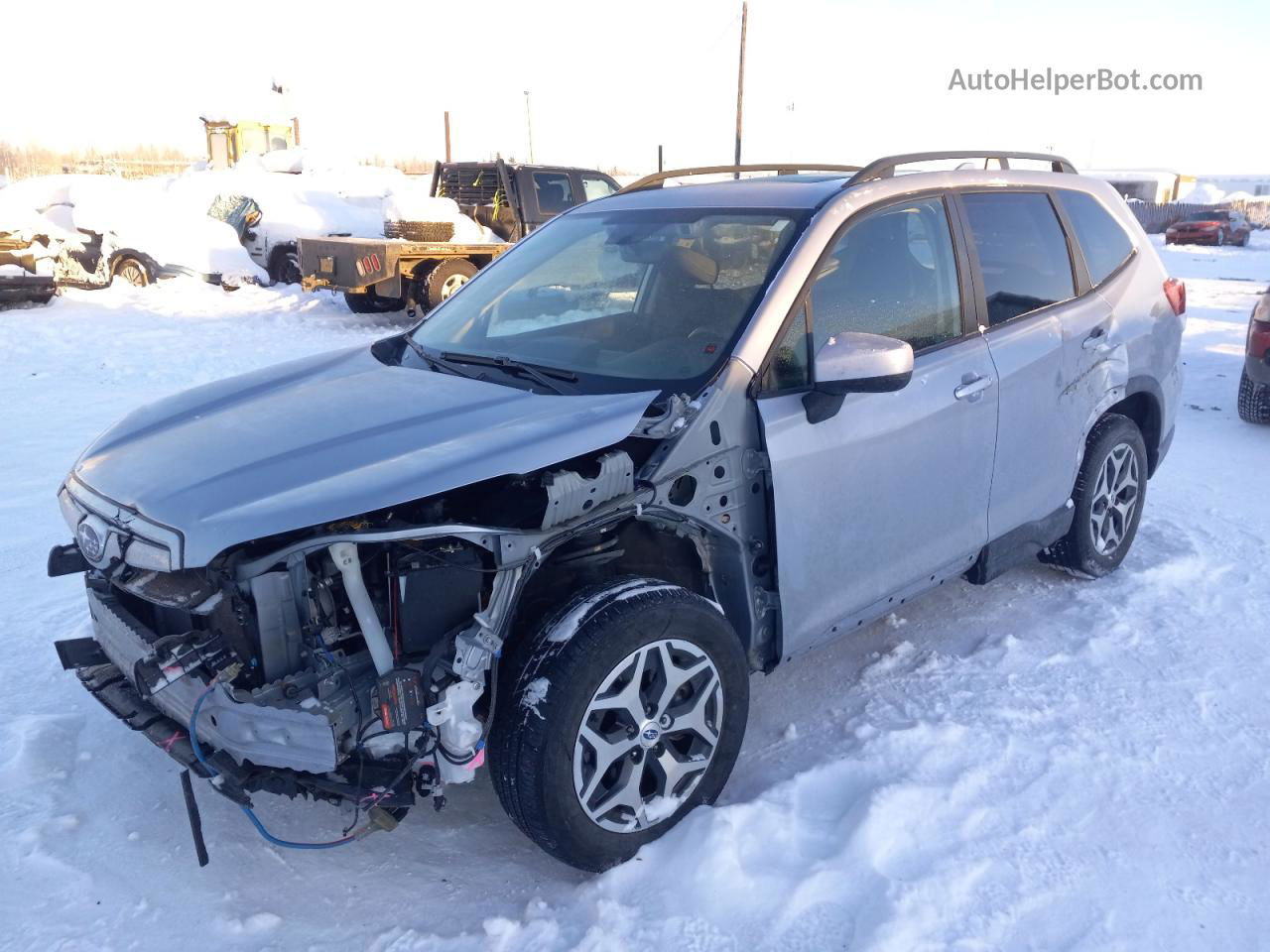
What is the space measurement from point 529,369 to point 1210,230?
118 feet

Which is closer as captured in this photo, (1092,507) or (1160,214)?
(1092,507)

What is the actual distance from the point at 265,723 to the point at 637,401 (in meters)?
1.30

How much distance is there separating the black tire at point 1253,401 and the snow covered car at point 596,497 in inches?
166

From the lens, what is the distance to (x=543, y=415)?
8.92 ft

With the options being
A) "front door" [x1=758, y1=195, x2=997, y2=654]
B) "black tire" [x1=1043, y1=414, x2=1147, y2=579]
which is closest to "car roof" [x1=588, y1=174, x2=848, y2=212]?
"front door" [x1=758, y1=195, x2=997, y2=654]

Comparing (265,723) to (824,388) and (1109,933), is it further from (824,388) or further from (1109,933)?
(1109,933)

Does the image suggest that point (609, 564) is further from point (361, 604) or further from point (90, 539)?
point (90, 539)

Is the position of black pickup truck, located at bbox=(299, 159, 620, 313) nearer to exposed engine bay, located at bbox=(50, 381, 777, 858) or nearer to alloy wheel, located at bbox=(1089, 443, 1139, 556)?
alloy wheel, located at bbox=(1089, 443, 1139, 556)

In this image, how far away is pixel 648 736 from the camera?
268cm

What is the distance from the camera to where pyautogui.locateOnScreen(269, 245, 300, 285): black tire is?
16281 millimetres

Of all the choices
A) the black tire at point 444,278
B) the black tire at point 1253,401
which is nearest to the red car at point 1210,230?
the black tire at point 444,278

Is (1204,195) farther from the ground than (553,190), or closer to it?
closer to it

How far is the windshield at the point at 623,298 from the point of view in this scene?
3100 mm

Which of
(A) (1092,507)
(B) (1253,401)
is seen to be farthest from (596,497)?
(B) (1253,401)
